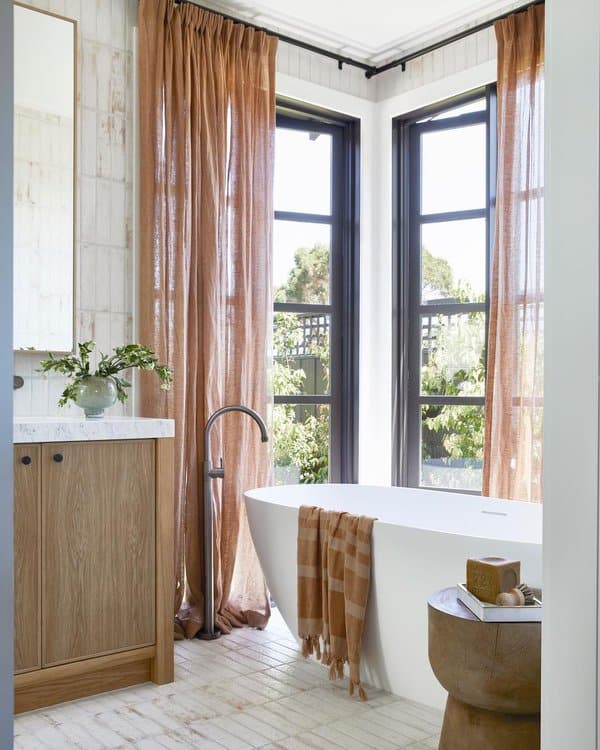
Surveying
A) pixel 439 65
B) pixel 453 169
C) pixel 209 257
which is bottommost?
pixel 209 257

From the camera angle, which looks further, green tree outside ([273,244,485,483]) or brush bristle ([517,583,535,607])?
green tree outside ([273,244,485,483])

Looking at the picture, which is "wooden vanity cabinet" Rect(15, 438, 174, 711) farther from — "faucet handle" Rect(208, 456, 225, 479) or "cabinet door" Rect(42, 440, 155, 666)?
"faucet handle" Rect(208, 456, 225, 479)

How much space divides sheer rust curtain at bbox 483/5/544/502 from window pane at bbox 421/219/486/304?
0.44 meters

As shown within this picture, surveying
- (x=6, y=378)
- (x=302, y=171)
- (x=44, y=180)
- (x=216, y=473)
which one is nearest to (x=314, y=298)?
(x=302, y=171)

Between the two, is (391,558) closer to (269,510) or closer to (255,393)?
(269,510)

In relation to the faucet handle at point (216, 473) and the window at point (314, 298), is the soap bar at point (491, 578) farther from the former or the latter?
the window at point (314, 298)

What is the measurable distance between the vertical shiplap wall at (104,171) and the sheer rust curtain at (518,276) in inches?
67.1

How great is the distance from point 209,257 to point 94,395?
964 mm

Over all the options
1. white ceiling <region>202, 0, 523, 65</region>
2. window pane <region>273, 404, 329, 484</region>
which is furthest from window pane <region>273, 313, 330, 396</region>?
white ceiling <region>202, 0, 523, 65</region>

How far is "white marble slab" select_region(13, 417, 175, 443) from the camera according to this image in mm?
2697

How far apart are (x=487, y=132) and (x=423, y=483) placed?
6.28ft

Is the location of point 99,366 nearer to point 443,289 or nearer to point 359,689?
→ point 359,689

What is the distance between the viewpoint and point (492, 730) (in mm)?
2051

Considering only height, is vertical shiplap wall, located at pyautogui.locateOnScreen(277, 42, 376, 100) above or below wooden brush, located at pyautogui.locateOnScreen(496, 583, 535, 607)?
above
